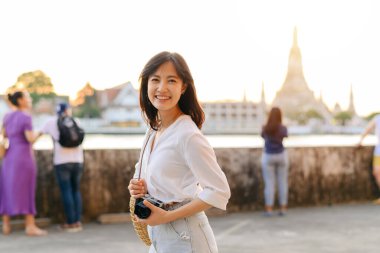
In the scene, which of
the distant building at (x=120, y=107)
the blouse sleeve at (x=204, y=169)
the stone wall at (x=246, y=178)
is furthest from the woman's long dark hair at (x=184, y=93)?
the distant building at (x=120, y=107)

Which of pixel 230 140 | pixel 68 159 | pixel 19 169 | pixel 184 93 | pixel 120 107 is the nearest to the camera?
pixel 184 93

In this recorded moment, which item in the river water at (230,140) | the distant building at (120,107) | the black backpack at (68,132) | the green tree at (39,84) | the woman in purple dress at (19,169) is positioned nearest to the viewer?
the woman in purple dress at (19,169)

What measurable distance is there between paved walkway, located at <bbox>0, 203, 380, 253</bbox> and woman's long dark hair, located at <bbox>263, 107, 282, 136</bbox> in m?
1.07

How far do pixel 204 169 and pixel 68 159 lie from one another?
4.12 m

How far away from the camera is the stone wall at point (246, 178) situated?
20.5 feet

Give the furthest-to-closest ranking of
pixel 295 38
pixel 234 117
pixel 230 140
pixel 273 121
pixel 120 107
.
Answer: pixel 295 38, pixel 234 117, pixel 230 140, pixel 120 107, pixel 273 121

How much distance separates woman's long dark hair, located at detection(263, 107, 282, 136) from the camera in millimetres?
6684

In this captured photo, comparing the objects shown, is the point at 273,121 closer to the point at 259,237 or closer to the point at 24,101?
the point at 259,237

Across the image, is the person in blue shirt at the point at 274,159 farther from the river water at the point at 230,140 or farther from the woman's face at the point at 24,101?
the river water at the point at 230,140

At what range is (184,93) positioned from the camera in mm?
1954

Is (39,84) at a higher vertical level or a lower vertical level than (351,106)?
higher

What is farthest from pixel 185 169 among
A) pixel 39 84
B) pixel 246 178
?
pixel 39 84

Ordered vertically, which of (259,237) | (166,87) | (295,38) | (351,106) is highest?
(295,38)

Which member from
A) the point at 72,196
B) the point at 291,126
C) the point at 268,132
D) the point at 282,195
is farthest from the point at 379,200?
the point at 291,126
